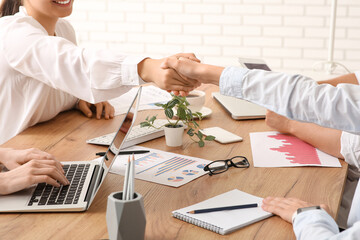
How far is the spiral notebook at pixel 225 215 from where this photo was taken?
44.4 inches

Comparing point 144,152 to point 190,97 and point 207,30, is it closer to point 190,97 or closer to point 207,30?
point 190,97

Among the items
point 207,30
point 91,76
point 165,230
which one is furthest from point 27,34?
point 207,30

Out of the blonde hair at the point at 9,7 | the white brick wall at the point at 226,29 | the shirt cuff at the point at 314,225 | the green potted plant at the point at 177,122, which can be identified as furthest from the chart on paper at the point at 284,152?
the white brick wall at the point at 226,29

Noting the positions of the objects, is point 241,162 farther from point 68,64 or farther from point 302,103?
point 68,64

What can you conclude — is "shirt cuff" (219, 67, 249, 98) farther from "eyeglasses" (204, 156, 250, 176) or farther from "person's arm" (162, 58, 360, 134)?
"eyeglasses" (204, 156, 250, 176)

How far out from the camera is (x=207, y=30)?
4305mm

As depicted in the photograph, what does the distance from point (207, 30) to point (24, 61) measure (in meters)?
2.69

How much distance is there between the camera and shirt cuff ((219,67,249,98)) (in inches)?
52.1

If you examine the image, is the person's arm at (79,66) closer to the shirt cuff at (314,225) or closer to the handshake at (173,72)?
the handshake at (173,72)

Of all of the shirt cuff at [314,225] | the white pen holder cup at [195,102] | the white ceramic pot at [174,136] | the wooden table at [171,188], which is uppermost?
the white pen holder cup at [195,102]

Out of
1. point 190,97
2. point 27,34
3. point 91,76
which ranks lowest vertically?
point 190,97

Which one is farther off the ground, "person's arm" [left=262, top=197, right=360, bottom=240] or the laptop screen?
the laptop screen

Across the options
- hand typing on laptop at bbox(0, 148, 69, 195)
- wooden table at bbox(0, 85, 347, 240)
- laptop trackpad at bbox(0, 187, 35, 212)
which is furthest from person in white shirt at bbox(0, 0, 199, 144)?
laptop trackpad at bbox(0, 187, 35, 212)

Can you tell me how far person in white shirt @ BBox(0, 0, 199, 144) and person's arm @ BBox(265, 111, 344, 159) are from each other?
35 cm
